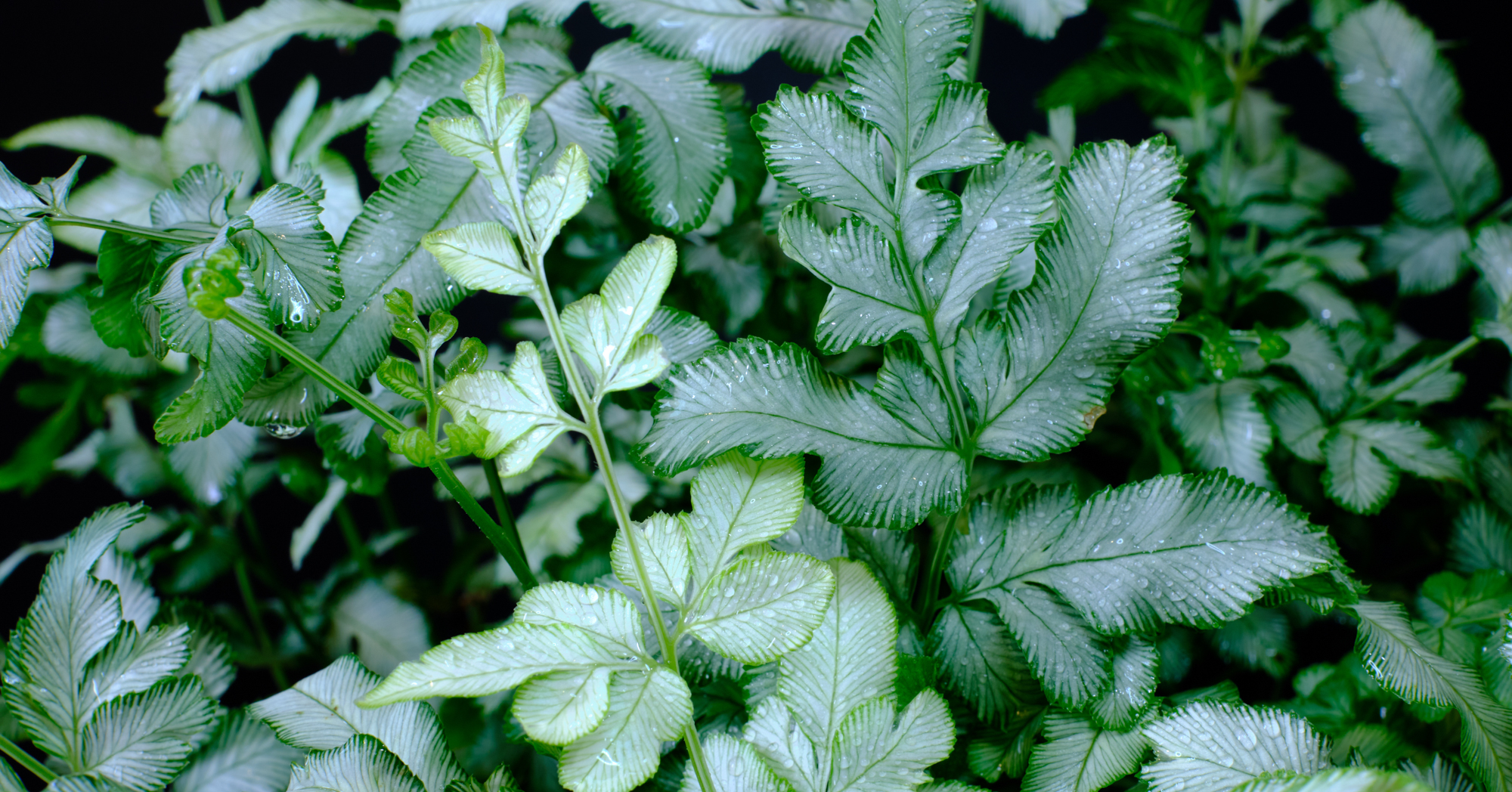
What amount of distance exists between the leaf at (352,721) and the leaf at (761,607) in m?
0.15

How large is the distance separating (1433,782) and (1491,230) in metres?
0.37

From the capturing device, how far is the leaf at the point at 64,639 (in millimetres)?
393

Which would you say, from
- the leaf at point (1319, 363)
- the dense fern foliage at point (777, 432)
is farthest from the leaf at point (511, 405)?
the leaf at point (1319, 363)

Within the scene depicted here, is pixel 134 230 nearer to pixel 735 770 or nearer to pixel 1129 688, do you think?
pixel 735 770

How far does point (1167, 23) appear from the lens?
0.58m

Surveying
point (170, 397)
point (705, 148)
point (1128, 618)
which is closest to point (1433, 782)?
point (1128, 618)

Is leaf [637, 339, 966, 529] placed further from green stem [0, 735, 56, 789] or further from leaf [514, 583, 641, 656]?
green stem [0, 735, 56, 789]

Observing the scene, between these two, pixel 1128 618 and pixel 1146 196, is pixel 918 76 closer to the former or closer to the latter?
pixel 1146 196

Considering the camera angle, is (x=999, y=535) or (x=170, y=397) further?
(x=170, y=397)

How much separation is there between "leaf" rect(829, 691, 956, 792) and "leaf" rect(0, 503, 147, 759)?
0.35 metres

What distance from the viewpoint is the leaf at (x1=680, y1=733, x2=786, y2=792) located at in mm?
312

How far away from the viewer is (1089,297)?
13.5 inches

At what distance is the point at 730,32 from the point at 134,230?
0.30 m

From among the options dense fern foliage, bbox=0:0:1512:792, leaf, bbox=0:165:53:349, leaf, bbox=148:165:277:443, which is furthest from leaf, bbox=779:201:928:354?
leaf, bbox=0:165:53:349
